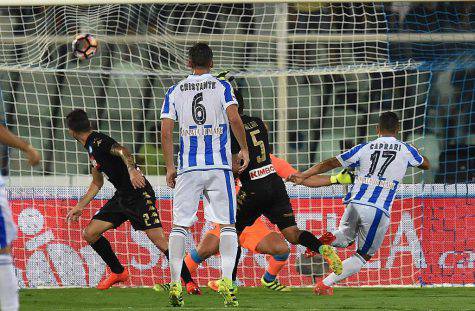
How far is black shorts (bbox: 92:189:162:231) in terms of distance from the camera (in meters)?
10.9

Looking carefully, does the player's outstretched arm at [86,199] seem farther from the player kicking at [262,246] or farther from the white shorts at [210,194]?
the white shorts at [210,194]

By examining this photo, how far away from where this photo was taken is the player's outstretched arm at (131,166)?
368 inches

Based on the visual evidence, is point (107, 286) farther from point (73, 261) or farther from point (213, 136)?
point (213, 136)

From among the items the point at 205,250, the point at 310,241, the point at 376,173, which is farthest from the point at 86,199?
the point at 376,173

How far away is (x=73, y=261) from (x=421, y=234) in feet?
12.5

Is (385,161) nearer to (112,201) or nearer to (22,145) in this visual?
(112,201)

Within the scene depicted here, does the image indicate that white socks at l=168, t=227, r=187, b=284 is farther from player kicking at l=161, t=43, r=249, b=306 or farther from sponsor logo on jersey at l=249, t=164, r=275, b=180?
sponsor logo on jersey at l=249, t=164, r=275, b=180

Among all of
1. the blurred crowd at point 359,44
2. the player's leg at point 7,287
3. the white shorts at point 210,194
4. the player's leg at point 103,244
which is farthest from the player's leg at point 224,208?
the blurred crowd at point 359,44

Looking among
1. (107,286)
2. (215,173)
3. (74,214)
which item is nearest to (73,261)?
(107,286)

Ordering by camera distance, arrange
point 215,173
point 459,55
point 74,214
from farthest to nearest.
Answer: point 459,55, point 74,214, point 215,173

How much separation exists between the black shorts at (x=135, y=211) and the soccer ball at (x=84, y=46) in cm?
202

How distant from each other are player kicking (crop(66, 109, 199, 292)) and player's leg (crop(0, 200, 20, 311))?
4.60 m

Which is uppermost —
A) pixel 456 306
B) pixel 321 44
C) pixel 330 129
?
pixel 321 44

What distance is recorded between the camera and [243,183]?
1071 cm
